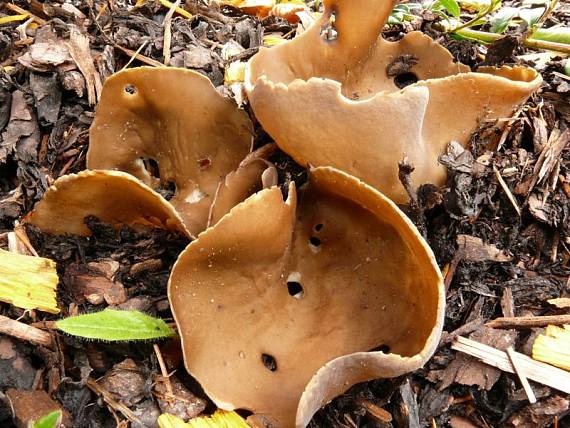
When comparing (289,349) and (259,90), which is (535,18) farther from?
(289,349)

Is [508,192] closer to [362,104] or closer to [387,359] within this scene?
[362,104]

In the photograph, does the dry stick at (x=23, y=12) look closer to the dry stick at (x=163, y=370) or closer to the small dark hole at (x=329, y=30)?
the small dark hole at (x=329, y=30)

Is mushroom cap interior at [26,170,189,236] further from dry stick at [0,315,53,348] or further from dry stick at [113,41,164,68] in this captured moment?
dry stick at [113,41,164,68]

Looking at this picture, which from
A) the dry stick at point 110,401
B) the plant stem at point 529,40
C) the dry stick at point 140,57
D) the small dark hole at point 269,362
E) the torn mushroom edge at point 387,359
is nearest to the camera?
the torn mushroom edge at point 387,359

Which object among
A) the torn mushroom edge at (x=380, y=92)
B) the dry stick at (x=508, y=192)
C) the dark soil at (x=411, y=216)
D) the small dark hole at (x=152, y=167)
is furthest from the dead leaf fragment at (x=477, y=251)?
the small dark hole at (x=152, y=167)

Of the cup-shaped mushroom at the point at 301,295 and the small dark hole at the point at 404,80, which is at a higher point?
the small dark hole at the point at 404,80

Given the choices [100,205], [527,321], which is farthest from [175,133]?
[527,321]
